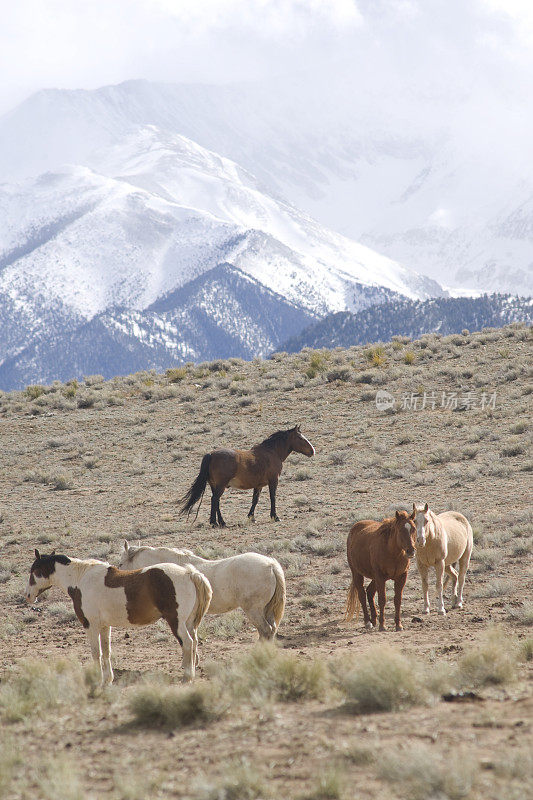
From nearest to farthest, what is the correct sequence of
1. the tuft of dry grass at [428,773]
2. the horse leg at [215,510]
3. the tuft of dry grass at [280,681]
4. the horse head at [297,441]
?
the tuft of dry grass at [428,773], the tuft of dry grass at [280,681], the horse leg at [215,510], the horse head at [297,441]

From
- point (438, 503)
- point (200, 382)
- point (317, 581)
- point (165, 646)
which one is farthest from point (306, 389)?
point (165, 646)

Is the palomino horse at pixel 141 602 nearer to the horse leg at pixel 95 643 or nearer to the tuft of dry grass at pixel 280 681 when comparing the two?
the horse leg at pixel 95 643

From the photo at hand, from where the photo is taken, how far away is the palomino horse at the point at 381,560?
11.0 metres

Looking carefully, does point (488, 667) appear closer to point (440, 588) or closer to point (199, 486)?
point (440, 588)

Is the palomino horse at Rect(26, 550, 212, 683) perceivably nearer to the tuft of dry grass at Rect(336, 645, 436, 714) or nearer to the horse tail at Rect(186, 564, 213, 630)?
the horse tail at Rect(186, 564, 213, 630)

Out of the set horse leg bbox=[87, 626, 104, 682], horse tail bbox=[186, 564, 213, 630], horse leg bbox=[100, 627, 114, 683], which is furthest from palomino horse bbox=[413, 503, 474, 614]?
horse leg bbox=[87, 626, 104, 682]

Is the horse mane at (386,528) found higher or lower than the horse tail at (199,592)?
higher

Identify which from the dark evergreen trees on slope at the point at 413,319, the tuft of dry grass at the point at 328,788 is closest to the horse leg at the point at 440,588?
the tuft of dry grass at the point at 328,788

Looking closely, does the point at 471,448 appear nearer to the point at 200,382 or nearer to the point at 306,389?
the point at 306,389

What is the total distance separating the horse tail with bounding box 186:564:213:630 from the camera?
9.20 meters

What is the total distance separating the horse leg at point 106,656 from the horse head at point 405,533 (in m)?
3.97

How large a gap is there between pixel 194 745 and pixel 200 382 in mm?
31874

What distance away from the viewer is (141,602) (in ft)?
30.3

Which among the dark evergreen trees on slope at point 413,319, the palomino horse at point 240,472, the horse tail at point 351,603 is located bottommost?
the horse tail at point 351,603
